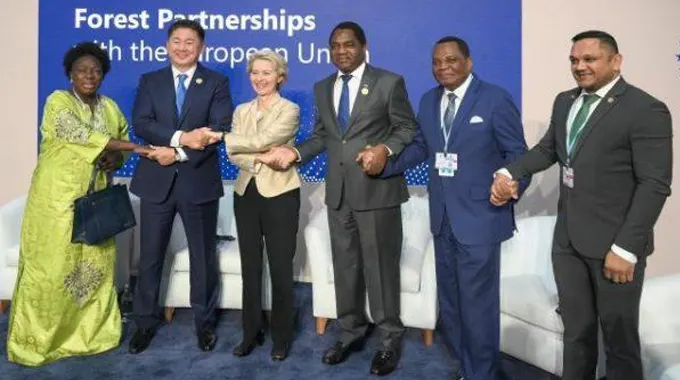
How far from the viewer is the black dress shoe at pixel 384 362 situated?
3.36m

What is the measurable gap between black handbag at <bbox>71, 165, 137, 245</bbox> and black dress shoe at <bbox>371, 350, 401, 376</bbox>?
5.12ft

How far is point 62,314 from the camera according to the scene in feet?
11.7

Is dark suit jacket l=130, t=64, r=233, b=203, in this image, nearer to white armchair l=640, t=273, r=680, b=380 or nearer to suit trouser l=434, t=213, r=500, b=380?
suit trouser l=434, t=213, r=500, b=380

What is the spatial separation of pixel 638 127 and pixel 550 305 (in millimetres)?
1265

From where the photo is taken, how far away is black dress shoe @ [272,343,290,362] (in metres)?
3.53

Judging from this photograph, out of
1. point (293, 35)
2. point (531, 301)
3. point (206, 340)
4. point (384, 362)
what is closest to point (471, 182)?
point (531, 301)

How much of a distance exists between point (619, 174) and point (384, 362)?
1.62m

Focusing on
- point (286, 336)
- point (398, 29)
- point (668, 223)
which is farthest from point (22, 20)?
point (668, 223)

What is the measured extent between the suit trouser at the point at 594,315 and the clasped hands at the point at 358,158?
90cm

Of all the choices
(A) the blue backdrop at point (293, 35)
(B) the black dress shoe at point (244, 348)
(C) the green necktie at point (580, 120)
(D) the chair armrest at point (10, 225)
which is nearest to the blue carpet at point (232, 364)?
(B) the black dress shoe at point (244, 348)

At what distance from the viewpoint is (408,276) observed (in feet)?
12.4

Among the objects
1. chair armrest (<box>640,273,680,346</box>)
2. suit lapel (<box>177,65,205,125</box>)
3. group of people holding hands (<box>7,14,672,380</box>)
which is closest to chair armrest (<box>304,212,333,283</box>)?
group of people holding hands (<box>7,14,672,380</box>)

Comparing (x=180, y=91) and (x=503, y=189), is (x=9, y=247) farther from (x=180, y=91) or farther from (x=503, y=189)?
(x=503, y=189)

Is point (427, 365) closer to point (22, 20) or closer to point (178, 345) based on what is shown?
point (178, 345)
